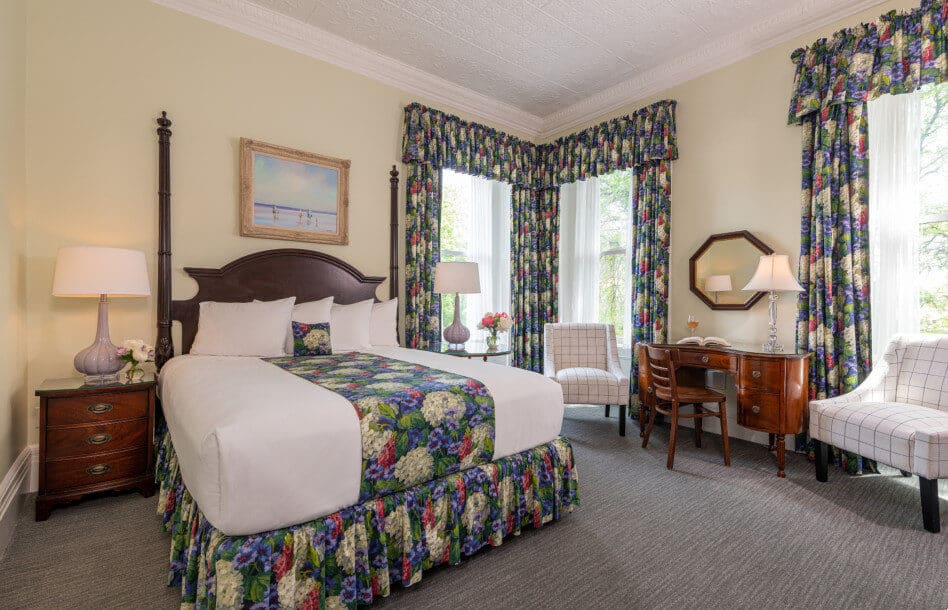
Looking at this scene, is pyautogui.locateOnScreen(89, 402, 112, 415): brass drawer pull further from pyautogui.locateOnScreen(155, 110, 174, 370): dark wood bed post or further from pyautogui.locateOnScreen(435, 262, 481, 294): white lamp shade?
pyautogui.locateOnScreen(435, 262, 481, 294): white lamp shade

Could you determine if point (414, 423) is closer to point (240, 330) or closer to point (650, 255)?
point (240, 330)

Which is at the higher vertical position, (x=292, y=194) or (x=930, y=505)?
(x=292, y=194)

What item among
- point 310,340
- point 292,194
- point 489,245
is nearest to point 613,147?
point 489,245

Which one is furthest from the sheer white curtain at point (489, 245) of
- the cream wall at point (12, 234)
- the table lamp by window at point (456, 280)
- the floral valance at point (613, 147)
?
the cream wall at point (12, 234)

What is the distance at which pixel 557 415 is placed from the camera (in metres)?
2.37

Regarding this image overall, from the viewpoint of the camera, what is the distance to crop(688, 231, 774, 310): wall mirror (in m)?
3.69

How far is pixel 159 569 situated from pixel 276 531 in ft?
2.86

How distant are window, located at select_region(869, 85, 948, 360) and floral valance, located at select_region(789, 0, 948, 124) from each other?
7.3 inches

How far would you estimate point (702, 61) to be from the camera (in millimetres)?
3955

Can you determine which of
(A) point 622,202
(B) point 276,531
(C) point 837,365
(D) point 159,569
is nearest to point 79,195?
(D) point 159,569

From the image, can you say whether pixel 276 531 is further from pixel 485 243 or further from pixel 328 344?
pixel 485 243

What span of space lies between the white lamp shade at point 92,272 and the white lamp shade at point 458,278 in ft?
7.41

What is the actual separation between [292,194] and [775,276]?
370cm

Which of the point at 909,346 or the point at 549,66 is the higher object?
the point at 549,66
